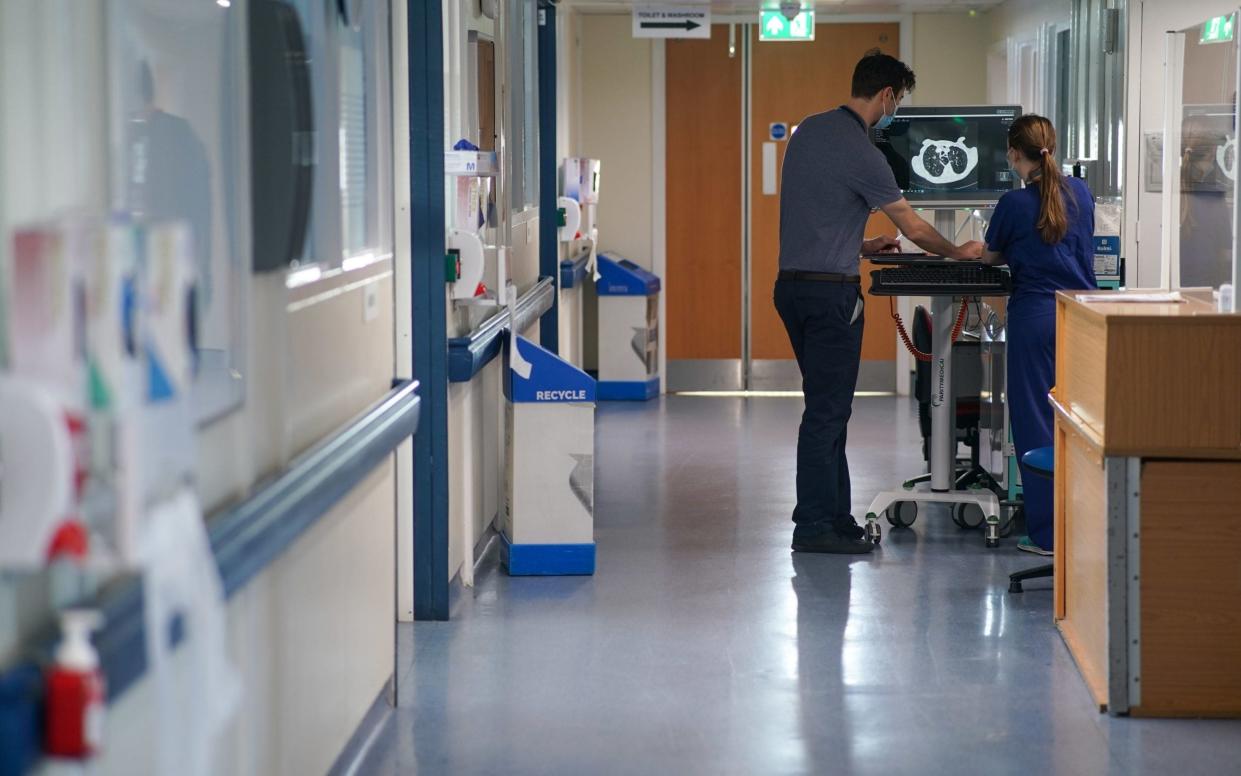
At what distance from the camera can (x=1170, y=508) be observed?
3.92 meters

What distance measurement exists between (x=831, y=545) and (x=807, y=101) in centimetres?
577

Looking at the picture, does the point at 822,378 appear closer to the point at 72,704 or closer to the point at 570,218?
the point at 570,218

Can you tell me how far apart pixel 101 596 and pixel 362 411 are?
1.81 metres

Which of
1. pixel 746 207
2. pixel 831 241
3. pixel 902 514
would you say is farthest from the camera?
pixel 746 207

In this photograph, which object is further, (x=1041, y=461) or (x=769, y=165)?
(x=769, y=165)

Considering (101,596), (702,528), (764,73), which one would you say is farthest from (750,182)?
(101,596)

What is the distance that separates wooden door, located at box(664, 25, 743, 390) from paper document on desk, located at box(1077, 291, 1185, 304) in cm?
669

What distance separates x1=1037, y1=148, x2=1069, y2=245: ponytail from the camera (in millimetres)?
5418

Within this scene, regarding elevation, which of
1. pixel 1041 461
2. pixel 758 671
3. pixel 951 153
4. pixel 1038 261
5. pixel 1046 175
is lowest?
pixel 758 671

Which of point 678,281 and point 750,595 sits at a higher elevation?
point 678,281

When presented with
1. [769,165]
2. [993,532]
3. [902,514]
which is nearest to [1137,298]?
[993,532]

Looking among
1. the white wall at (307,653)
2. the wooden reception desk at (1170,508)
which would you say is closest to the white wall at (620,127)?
the white wall at (307,653)

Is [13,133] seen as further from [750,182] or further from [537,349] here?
[750,182]

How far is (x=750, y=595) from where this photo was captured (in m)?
5.29
